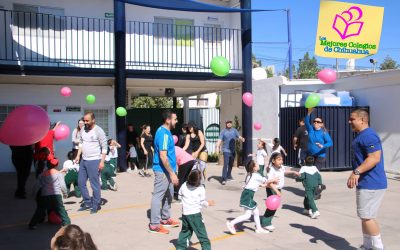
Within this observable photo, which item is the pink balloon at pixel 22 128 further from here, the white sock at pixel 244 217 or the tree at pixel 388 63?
the tree at pixel 388 63

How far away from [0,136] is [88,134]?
2.43m

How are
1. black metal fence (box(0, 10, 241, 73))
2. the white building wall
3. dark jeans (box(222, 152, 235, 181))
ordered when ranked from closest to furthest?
dark jeans (box(222, 152, 235, 181)), black metal fence (box(0, 10, 241, 73)), the white building wall

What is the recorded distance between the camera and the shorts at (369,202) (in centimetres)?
475

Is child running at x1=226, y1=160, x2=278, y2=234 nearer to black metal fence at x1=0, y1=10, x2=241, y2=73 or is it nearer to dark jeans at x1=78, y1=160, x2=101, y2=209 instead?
dark jeans at x1=78, y1=160, x2=101, y2=209

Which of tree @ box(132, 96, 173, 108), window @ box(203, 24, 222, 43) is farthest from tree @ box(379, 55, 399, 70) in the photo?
window @ box(203, 24, 222, 43)

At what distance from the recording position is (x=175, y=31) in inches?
596

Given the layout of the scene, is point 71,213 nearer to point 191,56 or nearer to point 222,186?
point 222,186

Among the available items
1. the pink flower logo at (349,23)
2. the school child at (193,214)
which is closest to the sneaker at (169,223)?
the school child at (193,214)

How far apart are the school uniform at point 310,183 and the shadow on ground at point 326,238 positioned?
2.10 feet

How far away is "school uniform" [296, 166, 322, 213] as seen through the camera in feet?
23.1

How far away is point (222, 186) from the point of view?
1068cm

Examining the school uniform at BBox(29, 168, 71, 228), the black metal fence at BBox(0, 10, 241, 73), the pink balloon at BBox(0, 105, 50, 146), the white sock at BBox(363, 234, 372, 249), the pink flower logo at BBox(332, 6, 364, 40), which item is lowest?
the white sock at BBox(363, 234, 372, 249)

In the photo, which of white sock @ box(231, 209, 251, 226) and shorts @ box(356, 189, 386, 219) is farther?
white sock @ box(231, 209, 251, 226)

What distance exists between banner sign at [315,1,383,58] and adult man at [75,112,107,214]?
10.4m
